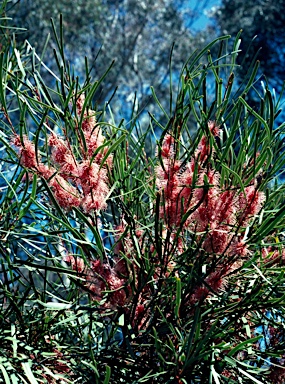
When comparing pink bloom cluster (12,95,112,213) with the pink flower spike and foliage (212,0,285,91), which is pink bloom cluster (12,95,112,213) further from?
foliage (212,0,285,91)

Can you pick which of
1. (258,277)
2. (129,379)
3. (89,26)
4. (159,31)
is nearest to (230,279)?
(258,277)

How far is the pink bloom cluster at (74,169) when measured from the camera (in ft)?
1.79

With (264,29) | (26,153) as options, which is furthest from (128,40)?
(26,153)

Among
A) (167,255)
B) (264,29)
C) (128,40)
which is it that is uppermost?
(264,29)

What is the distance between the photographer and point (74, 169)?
0.56m

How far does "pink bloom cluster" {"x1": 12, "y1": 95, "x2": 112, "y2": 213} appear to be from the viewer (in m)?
0.54

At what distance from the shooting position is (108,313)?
1.93 feet

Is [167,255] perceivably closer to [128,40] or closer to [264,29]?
[264,29]

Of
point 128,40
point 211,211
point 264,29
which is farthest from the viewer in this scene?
point 128,40

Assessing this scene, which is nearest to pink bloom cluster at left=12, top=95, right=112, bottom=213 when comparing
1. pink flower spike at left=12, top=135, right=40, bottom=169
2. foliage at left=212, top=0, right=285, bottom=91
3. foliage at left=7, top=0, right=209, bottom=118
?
pink flower spike at left=12, top=135, right=40, bottom=169

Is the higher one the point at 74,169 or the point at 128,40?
the point at 128,40

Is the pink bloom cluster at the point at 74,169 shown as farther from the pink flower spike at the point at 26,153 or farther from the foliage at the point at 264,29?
the foliage at the point at 264,29

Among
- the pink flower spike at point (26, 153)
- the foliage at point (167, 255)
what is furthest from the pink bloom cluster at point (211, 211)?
the pink flower spike at point (26, 153)

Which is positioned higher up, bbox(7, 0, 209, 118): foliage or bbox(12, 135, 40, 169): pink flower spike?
bbox(7, 0, 209, 118): foliage
